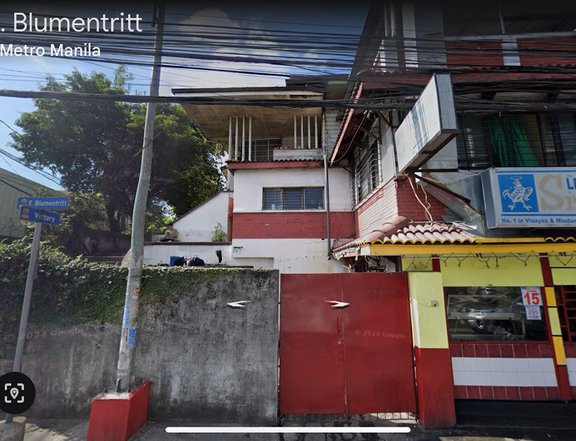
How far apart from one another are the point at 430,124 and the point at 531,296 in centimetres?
355

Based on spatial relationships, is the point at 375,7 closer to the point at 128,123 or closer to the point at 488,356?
the point at 488,356

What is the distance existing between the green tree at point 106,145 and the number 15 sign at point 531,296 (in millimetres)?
16530

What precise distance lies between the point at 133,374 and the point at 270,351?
2.16 meters

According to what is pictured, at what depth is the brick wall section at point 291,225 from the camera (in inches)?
362

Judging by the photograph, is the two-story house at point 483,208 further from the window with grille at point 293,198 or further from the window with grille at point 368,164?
the window with grille at point 293,198

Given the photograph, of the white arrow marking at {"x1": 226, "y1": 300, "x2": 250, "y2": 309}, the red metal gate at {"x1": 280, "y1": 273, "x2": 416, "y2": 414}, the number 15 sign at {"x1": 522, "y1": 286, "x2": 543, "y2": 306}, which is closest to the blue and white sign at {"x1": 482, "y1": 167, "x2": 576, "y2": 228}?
the number 15 sign at {"x1": 522, "y1": 286, "x2": 543, "y2": 306}

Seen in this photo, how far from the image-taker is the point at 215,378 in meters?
4.26

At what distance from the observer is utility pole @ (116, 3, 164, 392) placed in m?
4.04

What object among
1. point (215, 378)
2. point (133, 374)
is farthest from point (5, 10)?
point (215, 378)

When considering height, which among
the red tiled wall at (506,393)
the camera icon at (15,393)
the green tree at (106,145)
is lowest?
the red tiled wall at (506,393)

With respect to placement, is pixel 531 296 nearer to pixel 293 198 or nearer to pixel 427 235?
pixel 427 235

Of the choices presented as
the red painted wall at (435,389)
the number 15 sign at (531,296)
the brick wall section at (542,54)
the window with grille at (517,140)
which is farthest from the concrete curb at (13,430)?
the brick wall section at (542,54)

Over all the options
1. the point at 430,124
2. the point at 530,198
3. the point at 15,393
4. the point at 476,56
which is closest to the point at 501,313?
the point at 530,198

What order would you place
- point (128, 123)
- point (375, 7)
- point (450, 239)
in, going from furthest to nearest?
point (128, 123) → point (375, 7) → point (450, 239)
